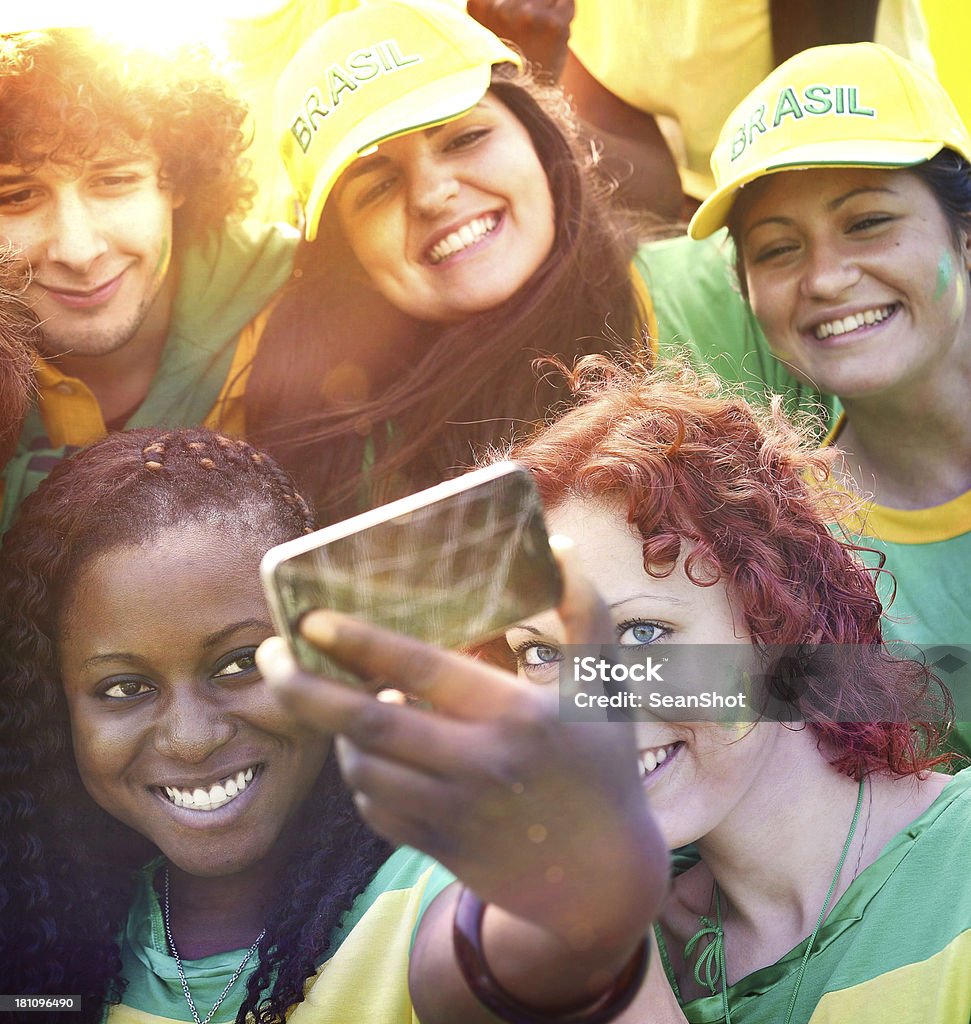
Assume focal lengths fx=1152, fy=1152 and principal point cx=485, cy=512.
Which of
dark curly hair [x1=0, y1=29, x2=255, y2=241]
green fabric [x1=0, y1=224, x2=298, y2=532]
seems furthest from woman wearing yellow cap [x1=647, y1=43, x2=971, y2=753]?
dark curly hair [x1=0, y1=29, x2=255, y2=241]

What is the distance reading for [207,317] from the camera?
2.17 m

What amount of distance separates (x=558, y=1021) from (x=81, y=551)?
1.03m

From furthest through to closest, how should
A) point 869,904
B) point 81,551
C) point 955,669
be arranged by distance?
point 955,669 < point 81,551 < point 869,904

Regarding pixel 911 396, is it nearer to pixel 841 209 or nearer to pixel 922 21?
pixel 841 209

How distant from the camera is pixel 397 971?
1498mm

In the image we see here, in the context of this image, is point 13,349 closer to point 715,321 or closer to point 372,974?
point 372,974

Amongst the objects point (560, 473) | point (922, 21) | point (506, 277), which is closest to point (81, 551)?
point (560, 473)

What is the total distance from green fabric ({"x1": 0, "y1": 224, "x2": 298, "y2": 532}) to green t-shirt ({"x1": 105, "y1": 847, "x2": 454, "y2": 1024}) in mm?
847

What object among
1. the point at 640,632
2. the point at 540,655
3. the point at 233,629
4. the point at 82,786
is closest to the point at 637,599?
the point at 640,632

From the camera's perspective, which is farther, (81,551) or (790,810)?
(81,551)

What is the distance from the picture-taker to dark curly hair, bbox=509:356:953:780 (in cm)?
149

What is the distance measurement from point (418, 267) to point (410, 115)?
261mm

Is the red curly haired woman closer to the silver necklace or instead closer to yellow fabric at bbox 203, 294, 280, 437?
the silver necklace

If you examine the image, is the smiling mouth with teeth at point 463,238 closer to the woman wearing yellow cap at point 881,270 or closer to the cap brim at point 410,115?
the cap brim at point 410,115
